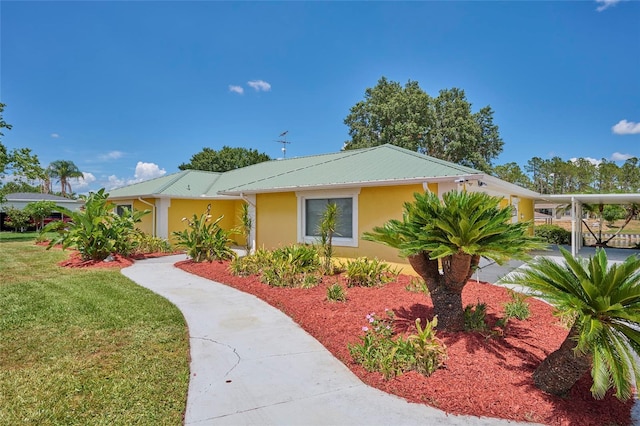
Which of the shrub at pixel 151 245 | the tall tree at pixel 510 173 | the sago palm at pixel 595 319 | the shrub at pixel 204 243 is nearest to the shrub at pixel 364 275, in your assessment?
the sago palm at pixel 595 319

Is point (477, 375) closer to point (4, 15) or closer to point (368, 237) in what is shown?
point (368, 237)

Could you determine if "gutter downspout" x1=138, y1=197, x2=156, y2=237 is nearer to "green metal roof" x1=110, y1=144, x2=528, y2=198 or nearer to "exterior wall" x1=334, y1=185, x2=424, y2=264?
"green metal roof" x1=110, y1=144, x2=528, y2=198

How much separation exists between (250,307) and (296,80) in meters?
15.5

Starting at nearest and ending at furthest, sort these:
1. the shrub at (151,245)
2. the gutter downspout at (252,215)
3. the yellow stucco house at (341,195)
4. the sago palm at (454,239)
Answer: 1. the sago palm at (454,239)
2. the yellow stucco house at (341,195)
3. the gutter downspout at (252,215)
4. the shrub at (151,245)

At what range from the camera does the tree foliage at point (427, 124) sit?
32.7 metres

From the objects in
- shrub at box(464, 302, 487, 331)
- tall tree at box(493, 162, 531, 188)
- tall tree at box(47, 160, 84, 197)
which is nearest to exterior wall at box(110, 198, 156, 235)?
shrub at box(464, 302, 487, 331)

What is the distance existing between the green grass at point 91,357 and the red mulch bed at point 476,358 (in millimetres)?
2109

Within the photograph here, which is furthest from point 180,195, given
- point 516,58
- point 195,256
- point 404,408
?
point 516,58

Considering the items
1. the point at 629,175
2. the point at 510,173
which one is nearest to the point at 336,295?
the point at 510,173

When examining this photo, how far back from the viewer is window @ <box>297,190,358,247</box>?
10.5m

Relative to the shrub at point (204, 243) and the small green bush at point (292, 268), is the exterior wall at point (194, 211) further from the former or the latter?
the small green bush at point (292, 268)

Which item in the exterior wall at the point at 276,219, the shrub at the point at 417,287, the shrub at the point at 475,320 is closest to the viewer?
the shrub at the point at 475,320

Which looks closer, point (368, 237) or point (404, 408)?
point (404, 408)

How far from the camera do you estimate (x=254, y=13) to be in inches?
449
